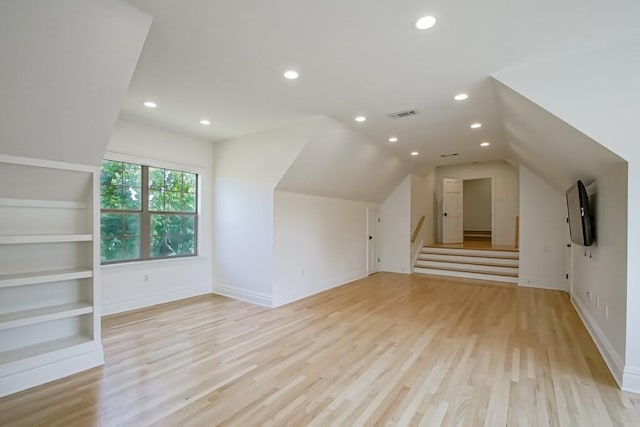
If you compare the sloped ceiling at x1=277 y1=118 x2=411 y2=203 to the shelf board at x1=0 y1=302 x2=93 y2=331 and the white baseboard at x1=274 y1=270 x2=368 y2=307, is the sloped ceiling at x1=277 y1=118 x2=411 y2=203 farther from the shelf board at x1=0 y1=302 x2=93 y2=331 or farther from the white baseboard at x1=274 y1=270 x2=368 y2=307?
the shelf board at x1=0 y1=302 x2=93 y2=331

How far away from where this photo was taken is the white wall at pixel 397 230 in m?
7.69

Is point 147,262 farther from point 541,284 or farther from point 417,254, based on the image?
point 541,284

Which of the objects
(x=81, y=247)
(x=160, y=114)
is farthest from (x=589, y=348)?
(x=160, y=114)

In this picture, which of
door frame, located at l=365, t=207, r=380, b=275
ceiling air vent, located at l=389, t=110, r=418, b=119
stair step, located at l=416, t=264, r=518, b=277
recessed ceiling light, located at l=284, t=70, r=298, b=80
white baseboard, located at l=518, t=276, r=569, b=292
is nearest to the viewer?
recessed ceiling light, located at l=284, t=70, r=298, b=80

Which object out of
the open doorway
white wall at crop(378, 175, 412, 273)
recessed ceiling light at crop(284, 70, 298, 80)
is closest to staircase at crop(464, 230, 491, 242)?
the open doorway

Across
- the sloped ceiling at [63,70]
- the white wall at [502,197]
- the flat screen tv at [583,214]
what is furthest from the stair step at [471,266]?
the sloped ceiling at [63,70]

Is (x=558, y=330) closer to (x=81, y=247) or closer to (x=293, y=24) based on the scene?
(x=293, y=24)

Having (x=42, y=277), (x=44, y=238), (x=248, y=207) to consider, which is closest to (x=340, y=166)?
(x=248, y=207)

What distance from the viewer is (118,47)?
86.2 inches

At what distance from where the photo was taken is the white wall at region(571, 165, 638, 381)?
8.38 ft

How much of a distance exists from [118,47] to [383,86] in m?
2.41

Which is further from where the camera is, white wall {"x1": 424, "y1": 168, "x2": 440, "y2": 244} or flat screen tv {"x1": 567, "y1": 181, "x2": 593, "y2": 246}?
white wall {"x1": 424, "y1": 168, "x2": 440, "y2": 244}

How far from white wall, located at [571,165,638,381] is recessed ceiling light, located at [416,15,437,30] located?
204 centimetres

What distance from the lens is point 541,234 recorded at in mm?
6113
